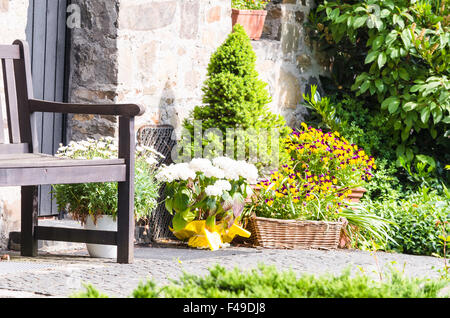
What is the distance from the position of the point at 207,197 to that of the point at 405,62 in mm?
2592

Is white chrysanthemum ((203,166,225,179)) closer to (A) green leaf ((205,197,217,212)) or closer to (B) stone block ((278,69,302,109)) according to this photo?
(A) green leaf ((205,197,217,212))

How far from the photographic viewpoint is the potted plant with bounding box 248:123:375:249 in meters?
5.09

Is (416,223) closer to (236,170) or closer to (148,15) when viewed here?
(236,170)

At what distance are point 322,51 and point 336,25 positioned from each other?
1.54ft

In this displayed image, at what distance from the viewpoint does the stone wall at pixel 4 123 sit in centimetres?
456

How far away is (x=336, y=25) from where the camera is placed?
22.3 feet

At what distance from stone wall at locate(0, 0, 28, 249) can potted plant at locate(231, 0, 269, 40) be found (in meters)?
2.14

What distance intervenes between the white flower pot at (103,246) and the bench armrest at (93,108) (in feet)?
2.15

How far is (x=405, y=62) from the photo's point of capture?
671 centimetres

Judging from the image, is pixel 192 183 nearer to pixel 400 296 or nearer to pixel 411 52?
pixel 411 52

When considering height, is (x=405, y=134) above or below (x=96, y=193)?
above

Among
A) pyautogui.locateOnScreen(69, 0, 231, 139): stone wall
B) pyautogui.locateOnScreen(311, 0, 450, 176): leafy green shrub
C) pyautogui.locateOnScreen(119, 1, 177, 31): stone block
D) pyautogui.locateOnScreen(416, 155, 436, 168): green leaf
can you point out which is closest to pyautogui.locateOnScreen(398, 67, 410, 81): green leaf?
pyautogui.locateOnScreen(311, 0, 450, 176): leafy green shrub

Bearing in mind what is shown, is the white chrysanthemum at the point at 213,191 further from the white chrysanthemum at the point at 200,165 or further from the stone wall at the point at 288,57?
the stone wall at the point at 288,57

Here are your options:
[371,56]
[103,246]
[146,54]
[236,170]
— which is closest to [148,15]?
[146,54]
